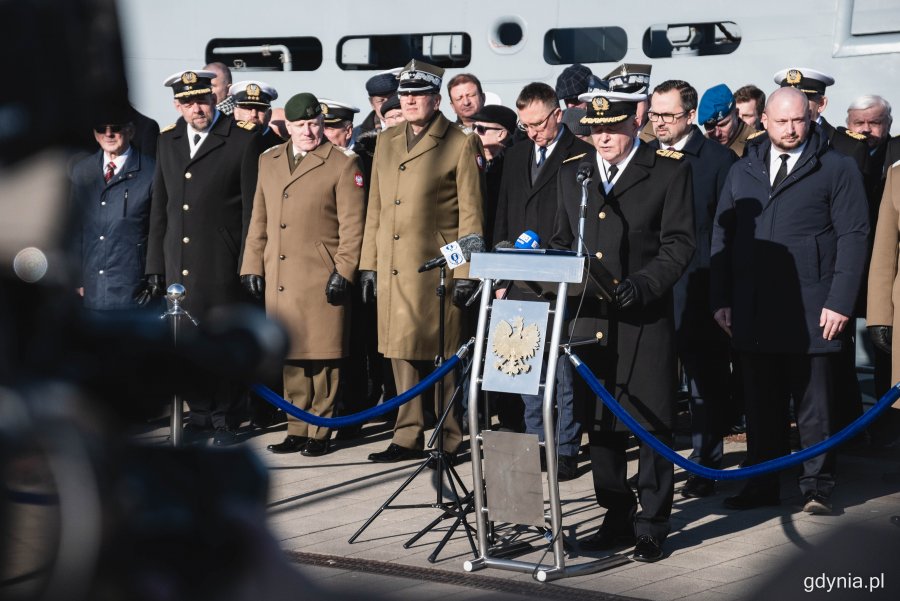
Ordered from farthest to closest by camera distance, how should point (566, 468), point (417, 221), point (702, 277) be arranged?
point (417, 221) < point (702, 277) < point (566, 468)

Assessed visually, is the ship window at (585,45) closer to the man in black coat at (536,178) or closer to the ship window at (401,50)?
the ship window at (401,50)

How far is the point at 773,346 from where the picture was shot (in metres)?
5.69

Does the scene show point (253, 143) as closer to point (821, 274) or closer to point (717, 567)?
point (821, 274)

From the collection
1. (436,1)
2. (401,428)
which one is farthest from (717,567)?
(436,1)

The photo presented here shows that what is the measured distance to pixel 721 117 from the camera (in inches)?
310

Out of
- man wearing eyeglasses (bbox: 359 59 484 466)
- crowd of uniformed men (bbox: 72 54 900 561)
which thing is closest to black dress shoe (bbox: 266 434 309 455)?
crowd of uniformed men (bbox: 72 54 900 561)

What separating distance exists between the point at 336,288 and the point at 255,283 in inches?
24.2

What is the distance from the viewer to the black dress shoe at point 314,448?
7.13 metres

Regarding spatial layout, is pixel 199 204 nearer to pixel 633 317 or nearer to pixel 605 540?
pixel 633 317

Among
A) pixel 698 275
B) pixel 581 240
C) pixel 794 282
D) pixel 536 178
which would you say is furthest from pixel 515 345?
pixel 536 178

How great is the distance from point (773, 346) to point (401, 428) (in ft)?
7.11

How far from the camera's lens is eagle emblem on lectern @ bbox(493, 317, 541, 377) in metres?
4.65

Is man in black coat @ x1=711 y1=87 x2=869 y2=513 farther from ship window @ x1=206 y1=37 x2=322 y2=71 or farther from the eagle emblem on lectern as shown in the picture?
ship window @ x1=206 y1=37 x2=322 y2=71

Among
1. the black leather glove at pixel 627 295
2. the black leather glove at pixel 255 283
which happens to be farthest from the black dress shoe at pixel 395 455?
the black leather glove at pixel 627 295
